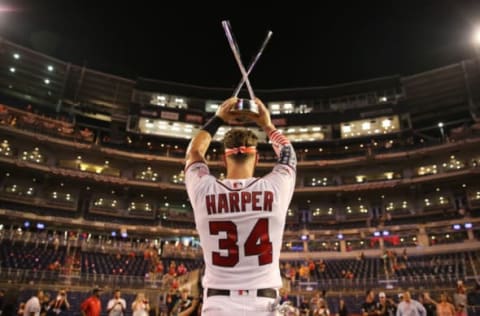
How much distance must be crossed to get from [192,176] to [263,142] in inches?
1912

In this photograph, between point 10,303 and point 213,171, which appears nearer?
point 10,303

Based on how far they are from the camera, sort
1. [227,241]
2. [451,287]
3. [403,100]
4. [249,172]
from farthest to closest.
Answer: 1. [403,100]
2. [451,287]
3. [249,172]
4. [227,241]

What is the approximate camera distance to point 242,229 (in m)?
2.32

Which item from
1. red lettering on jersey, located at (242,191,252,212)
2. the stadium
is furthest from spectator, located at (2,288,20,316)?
red lettering on jersey, located at (242,191,252,212)

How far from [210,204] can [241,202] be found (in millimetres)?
208

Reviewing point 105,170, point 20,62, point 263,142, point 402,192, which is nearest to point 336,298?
point 402,192

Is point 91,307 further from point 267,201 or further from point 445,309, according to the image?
point 445,309

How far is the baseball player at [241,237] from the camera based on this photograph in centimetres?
225

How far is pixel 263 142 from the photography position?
167ft

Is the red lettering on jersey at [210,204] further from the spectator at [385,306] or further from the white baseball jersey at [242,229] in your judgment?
the spectator at [385,306]

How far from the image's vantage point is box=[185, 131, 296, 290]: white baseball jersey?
2.30 m

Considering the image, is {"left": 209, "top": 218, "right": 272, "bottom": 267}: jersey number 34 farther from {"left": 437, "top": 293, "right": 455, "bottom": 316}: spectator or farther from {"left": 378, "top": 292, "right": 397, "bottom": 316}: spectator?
{"left": 437, "top": 293, "right": 455, "bottom": 316}: spectator

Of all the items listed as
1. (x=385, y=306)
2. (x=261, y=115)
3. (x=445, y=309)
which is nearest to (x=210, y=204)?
(x=261, y=115)

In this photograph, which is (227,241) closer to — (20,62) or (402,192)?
(402,192)
